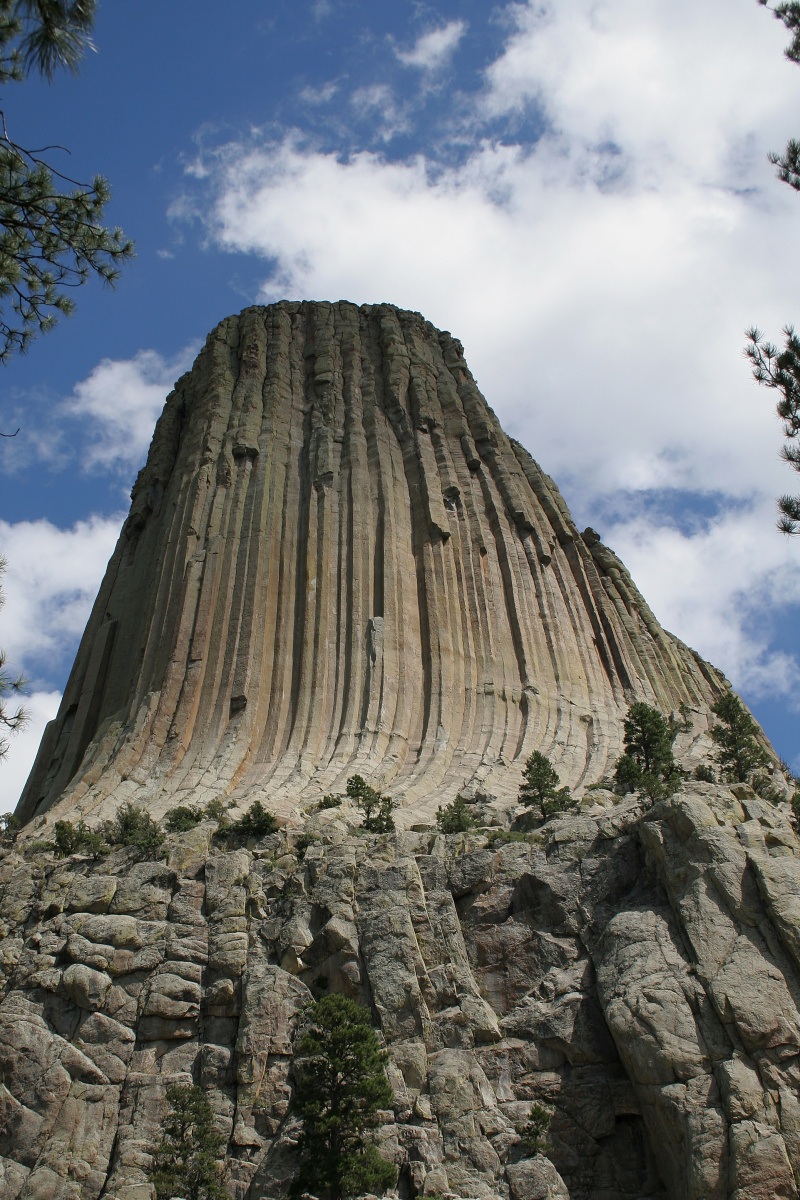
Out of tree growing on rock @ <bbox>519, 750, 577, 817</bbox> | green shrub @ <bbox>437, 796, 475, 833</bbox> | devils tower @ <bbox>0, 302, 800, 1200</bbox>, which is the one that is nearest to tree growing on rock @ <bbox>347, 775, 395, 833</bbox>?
devils tower @ <bbox>0, 302, 800, 1200</bbox>

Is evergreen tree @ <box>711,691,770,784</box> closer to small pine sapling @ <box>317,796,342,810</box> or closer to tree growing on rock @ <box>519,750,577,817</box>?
tree growing on rock @ <box>519,750,577,817</box>

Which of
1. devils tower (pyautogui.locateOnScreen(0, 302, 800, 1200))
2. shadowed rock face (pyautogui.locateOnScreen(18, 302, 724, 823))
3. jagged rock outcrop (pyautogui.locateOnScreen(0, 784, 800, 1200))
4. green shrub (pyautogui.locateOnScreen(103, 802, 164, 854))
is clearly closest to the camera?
jagged rock outcrop (pyautogui.locateOnScreen(0, 784, 800, 1200))

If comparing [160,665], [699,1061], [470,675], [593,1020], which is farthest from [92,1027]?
[470,675]

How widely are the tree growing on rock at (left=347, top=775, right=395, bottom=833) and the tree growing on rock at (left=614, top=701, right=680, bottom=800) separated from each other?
6779mm

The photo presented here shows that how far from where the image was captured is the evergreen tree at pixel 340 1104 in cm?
1548

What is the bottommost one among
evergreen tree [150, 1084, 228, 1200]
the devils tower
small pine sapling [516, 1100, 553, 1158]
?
evergreen tree [150, 1084, 228, 1200]

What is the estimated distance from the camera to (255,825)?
2500 cm

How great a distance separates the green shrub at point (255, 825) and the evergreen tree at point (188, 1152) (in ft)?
24.8

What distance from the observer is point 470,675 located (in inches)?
1415

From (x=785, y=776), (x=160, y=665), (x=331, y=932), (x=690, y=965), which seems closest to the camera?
(x=690, y=965)

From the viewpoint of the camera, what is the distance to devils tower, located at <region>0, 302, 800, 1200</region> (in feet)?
56.0

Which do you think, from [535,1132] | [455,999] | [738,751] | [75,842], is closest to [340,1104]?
[535,1132]

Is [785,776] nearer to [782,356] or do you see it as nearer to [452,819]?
[452,819]

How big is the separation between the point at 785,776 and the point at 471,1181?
26438mm
